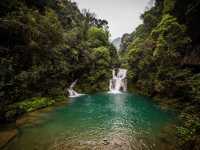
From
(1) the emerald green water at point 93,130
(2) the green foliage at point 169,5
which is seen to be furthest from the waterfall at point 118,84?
(2) the green foliage at point 169,5

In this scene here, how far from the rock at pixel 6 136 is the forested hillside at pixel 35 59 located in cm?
159

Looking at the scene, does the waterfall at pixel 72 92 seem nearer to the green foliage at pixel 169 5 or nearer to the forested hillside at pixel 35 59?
the forested hillside at pixel 35 59

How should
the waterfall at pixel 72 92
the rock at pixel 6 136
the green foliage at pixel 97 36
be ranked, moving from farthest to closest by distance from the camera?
the green foliage at pixel 97 36 < the waterfall at pixel 72 92 < the rock at pixel 6 136

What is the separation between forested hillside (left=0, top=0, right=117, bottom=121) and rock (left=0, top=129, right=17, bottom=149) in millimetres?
1593

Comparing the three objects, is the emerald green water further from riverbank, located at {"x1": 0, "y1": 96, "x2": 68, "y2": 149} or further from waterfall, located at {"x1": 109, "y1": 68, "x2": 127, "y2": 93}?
waterfall, located at {"x1": 109, "y1": 68, "x2": 127, "y2": 93}

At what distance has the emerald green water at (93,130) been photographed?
8305 mm

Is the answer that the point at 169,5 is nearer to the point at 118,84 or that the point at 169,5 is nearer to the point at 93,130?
the point at 93,130

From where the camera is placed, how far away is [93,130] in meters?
10.5

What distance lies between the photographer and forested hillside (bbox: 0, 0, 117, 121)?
12.1 meters

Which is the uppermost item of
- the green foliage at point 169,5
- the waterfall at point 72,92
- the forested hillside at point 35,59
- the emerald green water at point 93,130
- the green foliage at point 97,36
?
the green foliage at point 97,36

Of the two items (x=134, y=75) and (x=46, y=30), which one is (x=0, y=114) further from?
(x=134, y=75)

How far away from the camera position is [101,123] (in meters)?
11.9

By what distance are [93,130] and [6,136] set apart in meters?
4.90

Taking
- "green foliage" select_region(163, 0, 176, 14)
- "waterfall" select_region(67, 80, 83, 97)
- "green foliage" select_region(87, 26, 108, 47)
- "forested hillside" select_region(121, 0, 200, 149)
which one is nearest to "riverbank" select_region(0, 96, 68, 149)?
"waterfall" select_region(67, 80, 83, 97)
